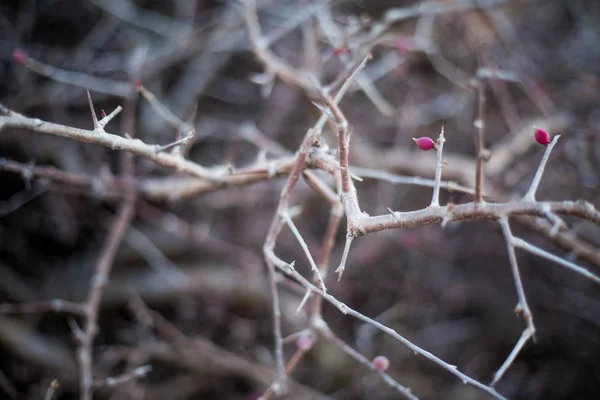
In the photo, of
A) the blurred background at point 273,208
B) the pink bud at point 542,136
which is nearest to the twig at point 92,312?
the blurred background at point 273,208

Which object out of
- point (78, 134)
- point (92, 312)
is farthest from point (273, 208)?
point (78, 134)

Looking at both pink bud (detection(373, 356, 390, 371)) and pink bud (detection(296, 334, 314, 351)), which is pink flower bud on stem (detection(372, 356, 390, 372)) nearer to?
pink bud (detection(373, 356, 390, 371))

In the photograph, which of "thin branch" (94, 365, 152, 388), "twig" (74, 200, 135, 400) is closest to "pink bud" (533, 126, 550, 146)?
"thin branch" (94, 365, 152, 388)

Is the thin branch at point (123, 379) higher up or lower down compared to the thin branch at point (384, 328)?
lower down

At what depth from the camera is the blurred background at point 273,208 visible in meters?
2.12

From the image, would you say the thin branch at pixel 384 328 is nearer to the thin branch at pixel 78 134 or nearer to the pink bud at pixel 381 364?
the pink bud at pixel 381 364

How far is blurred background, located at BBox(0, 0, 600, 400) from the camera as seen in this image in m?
2.12

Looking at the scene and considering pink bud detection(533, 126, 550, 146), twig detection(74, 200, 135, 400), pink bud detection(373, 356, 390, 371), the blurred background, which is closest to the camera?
pink bud detection(533, 126, 550, 146)

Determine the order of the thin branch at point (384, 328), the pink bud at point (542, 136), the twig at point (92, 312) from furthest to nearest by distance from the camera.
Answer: the twig at point (92, 312)
the pink bud at point (542, 136)
the thin branch at point (384, 328)

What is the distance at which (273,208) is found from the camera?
2654mm

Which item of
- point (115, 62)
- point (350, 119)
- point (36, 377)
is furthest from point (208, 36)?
point (36, 377)

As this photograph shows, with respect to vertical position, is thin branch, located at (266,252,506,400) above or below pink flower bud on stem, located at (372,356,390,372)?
above

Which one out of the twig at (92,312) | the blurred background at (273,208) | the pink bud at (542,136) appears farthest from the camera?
the blurred background at (273,208)

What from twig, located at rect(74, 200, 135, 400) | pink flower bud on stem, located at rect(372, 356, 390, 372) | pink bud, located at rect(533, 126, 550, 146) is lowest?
twig, located at rect(74, 200, 135, 400)
